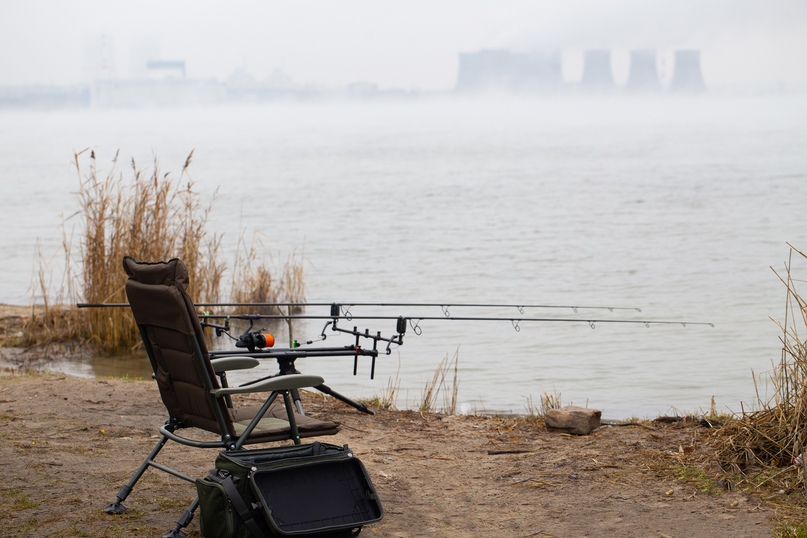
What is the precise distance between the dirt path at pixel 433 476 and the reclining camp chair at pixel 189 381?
1.12 feet

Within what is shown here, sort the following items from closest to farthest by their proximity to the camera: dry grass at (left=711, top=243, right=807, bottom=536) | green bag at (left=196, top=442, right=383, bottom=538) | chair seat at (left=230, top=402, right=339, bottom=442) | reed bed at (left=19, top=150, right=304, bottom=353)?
green bag at (left=196, top=442, right=383, bottom=538)
chair seat at (left=230, top=402, right=339, bottom=442)
dry grass at (left=711, top=243, right=807, bottom=536)
reed bed at (left=19, top=150, right=304, bottom=353)

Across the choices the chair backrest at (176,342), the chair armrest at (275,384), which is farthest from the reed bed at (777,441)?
the chair backrest at (176,342)

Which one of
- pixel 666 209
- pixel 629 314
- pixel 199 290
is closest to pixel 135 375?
pixel 199 290

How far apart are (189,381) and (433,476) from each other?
1234mm

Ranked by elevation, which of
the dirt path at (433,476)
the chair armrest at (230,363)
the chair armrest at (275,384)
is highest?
the chair armrest at (230,363)

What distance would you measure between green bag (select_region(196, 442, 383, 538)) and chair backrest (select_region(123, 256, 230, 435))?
0.68 feet

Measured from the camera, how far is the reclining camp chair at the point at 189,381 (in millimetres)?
3408

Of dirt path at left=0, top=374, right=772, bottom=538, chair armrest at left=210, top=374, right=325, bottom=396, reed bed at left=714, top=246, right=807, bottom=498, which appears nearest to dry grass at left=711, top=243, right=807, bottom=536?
reed bed at left=714, top=246, right=807, bottom=498

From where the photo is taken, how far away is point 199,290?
8.18 meters

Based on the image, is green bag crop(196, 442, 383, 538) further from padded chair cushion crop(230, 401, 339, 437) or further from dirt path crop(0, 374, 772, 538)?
dirt path crop(0, 374, 772, 538)

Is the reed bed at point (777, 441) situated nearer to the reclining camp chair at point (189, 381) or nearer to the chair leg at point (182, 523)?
the reclining camp chair at point (189, 381)

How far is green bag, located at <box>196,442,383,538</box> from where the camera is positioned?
325 centimetres

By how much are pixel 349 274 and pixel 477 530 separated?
10.1 metres

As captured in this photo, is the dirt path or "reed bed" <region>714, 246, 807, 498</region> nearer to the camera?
the dirt path
